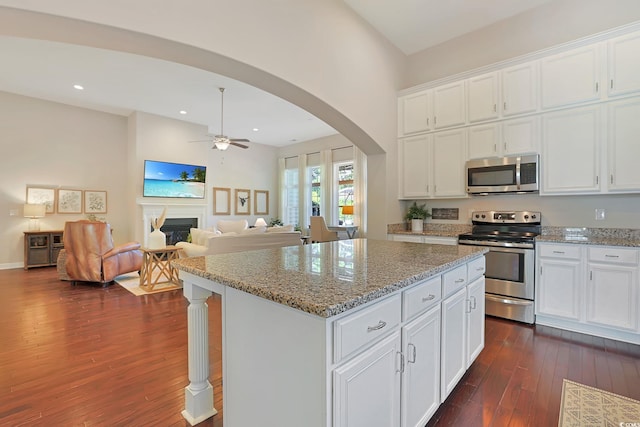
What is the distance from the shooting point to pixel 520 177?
352 cm

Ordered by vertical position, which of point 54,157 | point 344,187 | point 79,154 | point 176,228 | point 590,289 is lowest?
point 590,289

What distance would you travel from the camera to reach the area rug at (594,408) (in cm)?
172

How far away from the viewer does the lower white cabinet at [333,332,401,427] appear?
3.34 feet

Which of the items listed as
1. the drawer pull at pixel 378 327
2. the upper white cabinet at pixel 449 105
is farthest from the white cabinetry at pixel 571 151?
the drawer pull at pixel 378 327

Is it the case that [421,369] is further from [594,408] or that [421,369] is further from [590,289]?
[590,289]

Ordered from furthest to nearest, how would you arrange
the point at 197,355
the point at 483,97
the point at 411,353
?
the point at 483,97 < the point at 197,355 < the point at 411,353

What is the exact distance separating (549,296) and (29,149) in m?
9.38

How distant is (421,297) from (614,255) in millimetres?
2590

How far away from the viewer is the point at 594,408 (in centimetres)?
184

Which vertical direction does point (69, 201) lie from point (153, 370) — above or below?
above

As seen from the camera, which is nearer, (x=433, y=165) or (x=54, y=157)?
(x=433, y=165)

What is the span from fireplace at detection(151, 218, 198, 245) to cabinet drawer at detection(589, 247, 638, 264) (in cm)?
759

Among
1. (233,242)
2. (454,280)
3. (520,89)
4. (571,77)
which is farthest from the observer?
(233,242)

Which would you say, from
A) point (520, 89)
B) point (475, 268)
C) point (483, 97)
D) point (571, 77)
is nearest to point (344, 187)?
point (483, 97)
